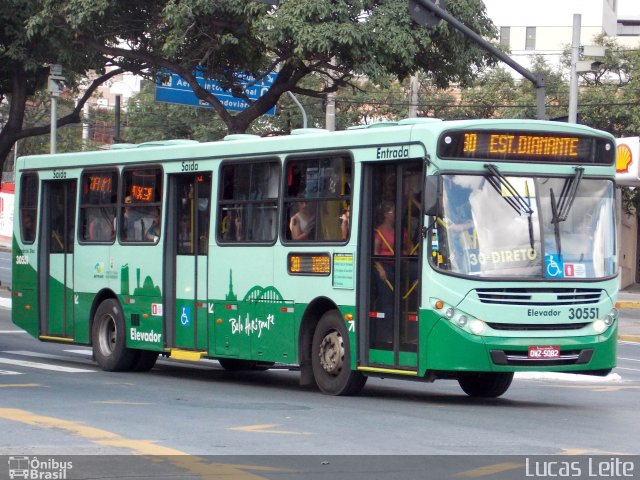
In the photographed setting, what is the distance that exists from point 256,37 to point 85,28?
139 inches

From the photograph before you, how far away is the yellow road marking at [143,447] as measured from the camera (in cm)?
895

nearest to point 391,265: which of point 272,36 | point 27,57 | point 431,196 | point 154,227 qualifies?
point 431,196

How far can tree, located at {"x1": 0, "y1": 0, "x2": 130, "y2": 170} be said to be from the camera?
27719 millimetres

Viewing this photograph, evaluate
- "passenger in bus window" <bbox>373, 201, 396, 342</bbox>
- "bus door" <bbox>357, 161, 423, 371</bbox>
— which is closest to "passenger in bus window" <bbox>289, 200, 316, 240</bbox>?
"bus door" <bbox>357, 161, 423, 371</bbox>

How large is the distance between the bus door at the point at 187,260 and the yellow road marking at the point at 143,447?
16.3ft

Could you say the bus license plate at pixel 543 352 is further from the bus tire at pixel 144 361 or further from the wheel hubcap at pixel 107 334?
the wheel hubcap at pixel 107 334

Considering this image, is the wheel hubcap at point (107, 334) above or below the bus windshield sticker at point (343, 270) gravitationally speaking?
below

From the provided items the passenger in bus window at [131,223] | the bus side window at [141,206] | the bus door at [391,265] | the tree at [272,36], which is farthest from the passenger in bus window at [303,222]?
the tree at [272,36]

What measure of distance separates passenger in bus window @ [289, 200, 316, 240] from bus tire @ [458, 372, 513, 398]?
8.18ft

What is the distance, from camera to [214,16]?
85.3 ft

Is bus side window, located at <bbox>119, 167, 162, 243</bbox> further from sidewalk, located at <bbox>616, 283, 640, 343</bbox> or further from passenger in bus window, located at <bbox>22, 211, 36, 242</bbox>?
sidewalk, located at <bbox>616, 283, 640, 343</bbox>

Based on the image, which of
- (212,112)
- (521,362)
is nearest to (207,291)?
(521,362)

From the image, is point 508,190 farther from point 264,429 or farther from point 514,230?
point 264,429

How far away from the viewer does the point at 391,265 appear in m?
14.4
